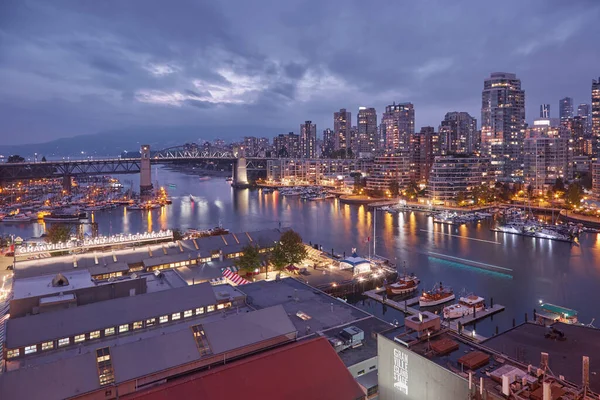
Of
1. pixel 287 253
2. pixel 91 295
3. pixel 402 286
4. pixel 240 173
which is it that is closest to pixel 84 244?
pixel 91 295

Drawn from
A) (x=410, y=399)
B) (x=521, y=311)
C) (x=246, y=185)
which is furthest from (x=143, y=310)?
(x=246, y=185)

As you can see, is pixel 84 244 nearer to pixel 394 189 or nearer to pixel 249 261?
pixel 249 261

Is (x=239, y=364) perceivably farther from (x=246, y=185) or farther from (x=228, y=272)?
(x=246, y=185)

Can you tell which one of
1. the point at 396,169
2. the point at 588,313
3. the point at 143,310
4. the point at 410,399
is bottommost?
the point at 588,313

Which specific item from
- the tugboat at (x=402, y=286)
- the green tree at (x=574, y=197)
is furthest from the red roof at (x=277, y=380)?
the green tree at (x=574, y=197)

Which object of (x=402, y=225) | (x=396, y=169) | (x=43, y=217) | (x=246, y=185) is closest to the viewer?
(x=402, y=225)

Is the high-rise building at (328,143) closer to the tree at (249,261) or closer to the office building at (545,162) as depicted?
the office building at (545,162)
